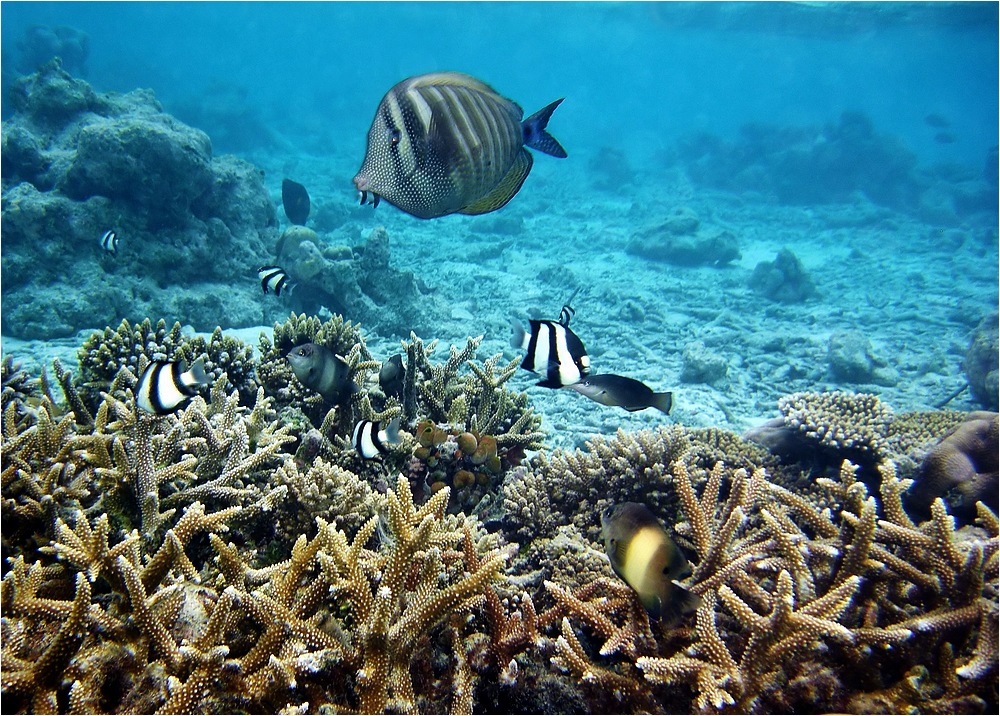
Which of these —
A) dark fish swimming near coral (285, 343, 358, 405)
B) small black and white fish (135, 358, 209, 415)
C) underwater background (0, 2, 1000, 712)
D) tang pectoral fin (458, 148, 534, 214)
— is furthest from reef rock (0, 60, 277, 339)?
tang pectoral fin (458, 148, 534, 214)

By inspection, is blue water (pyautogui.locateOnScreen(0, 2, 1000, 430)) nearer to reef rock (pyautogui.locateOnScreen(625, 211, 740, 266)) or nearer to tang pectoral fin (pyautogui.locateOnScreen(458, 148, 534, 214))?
reef rock (pyautogui.locateOnScreen(625, 211, 740, 266))

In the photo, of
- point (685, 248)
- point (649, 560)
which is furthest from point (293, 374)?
point (685, 248)

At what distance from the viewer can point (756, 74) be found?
139 m

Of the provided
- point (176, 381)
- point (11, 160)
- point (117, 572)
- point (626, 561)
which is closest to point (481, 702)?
point (626, 561)

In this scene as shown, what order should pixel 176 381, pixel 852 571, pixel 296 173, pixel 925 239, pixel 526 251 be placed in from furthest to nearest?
pixel 296 173 → pixel 925 239 → pixel 526 251 → pixel 176 381 → pixel 852 571

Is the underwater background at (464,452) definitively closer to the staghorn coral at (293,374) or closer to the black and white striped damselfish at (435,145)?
the staghorn coral at (293,374)

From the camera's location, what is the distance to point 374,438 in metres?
3.26

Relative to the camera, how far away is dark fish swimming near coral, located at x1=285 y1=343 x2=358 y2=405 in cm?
365

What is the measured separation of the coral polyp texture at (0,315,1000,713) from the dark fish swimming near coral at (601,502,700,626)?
8.3 inches

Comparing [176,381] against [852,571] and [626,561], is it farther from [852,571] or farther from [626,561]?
[852,571]

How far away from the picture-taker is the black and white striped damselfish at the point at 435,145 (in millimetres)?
1612

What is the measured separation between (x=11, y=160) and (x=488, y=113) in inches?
530

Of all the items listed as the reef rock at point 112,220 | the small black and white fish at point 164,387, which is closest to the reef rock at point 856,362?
the small black and white fish at point 164,387

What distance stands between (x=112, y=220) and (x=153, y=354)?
7042 millimetres
